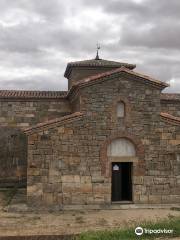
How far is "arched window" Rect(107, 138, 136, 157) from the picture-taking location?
14.6 m

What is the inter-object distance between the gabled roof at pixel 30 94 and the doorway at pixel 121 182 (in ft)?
16.6

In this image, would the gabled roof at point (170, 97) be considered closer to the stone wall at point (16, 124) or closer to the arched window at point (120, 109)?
the arched window at point (120, 109)

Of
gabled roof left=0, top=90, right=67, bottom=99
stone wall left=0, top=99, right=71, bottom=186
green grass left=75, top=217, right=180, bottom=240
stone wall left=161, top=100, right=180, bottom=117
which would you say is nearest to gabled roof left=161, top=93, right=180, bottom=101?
stone wall left=161, top=100, right=180, bottom=117

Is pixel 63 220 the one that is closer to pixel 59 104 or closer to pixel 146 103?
pixel 146 103

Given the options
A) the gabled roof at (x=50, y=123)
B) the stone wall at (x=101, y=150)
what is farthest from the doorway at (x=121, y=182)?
the gabled roof at (x=50, y=123)

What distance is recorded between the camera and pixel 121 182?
50.6 feet

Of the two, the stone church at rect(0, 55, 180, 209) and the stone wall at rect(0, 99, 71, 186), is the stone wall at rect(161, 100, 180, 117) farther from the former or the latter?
the stone wall at rect(0, 99, 71, 186)

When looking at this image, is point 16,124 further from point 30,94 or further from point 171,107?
point 171,107

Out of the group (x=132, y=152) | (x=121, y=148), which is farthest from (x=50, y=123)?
(x=132, y=152)

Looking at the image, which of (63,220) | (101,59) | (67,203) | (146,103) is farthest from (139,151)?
(101,59)

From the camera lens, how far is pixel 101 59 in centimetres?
2248

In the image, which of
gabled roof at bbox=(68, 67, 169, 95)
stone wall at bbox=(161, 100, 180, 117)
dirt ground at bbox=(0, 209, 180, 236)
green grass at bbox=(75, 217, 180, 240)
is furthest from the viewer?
stone wall at bbox=(161, 100, 180, 117)

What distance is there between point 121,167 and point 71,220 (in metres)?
4.24

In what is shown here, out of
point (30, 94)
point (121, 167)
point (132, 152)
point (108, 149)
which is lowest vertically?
point (121, 167)
